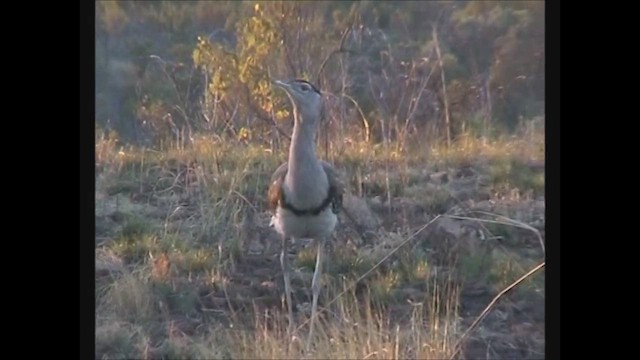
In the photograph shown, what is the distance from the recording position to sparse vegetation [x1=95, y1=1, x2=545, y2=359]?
15.3 feet

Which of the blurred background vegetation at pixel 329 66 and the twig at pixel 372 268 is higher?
the blurred background vegetation at pixel 329 66

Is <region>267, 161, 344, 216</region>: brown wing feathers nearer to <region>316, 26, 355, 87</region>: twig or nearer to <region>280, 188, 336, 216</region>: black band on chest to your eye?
<region>280, 188, 336, 216</region>: black band on chest

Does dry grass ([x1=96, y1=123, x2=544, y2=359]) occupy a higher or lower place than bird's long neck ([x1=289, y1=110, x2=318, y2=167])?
lower

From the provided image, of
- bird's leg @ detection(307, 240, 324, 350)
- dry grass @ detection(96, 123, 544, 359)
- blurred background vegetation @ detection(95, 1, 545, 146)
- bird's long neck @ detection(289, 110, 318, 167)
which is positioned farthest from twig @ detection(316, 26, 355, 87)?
bird's leg @ detection(307, 240, 324, 350)

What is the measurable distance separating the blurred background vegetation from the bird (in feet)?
0.18

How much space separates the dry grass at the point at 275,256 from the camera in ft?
15.3

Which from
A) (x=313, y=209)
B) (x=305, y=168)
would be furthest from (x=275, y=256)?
(x=305, y=168)

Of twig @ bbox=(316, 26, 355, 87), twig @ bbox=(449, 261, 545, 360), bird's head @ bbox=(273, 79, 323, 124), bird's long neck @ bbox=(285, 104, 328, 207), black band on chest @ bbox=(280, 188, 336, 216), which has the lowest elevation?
twig @ bbox=(449, 261, 545, 360)

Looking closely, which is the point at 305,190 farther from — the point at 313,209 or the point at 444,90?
the point at 444,90

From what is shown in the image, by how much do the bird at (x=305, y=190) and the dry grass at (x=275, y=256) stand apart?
0.03 m

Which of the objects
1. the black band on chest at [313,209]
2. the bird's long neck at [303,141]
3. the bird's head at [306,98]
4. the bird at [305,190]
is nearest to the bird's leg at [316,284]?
the bird at [305,190]

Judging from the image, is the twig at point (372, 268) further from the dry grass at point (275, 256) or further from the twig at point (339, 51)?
the twig at point (339, 51)

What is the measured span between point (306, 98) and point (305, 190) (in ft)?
1.00

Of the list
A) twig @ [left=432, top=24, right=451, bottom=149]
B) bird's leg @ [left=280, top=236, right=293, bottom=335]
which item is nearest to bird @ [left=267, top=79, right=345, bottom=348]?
bird's leg @ [left=280, top=236, right=293, bottom=335]
